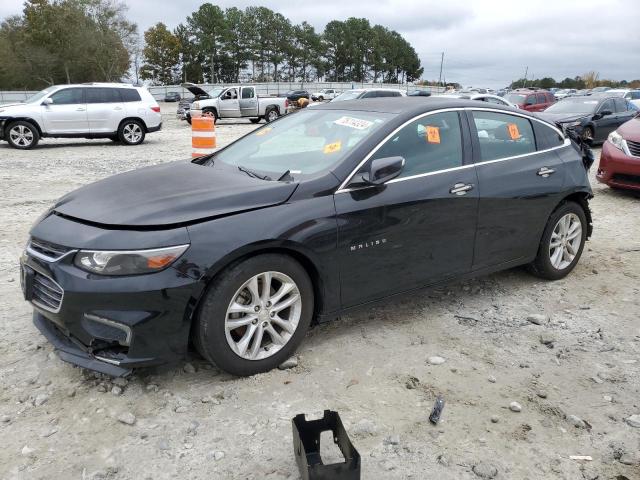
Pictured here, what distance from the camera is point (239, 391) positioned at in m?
3.06

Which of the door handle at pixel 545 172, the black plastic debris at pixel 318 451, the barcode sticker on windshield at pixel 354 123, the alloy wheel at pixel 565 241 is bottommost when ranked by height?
the black plastic debris at pixel 318 451

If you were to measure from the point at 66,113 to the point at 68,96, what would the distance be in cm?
52

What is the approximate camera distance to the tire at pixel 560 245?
15.2 feet

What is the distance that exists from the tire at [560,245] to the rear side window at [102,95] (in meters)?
13.7

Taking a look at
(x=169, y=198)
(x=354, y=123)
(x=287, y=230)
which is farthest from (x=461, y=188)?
(x=169, y=198)

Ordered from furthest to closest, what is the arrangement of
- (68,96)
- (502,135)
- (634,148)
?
(68,96) → (634,148) → (502,135)

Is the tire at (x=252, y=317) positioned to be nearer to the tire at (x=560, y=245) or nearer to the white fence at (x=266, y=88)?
the tire at (x=560, y=245)

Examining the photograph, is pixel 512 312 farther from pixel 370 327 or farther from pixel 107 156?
pixel 107 156

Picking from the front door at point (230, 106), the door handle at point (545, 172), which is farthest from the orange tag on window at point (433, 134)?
the front door at point (230, 106)

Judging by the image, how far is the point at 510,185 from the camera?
4.20 meters

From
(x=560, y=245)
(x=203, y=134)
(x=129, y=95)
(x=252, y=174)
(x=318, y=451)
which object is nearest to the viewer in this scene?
(x=318, y=451)

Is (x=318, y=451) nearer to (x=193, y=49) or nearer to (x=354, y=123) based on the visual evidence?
(x=354, y=123)

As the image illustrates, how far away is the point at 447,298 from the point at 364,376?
1.50m

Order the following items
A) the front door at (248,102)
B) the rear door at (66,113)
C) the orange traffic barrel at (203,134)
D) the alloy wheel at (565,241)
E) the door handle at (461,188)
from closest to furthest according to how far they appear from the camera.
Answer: the door handle at (461,188) < the alloy wheel at (565,241) < the orange traffic barrel at (203,134) < the rear door at (66,113) < the front door at (248,102)
